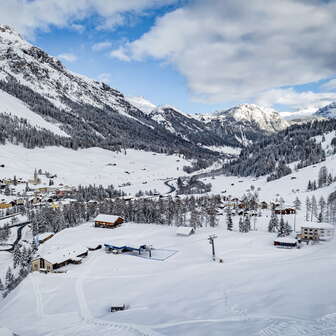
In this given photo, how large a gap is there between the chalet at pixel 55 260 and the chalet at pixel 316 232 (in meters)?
49.9

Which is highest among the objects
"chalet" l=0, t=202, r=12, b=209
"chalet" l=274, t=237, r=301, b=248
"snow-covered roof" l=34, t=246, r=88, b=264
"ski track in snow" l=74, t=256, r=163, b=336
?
"chalet" l=0, t=202, r=12, b=209

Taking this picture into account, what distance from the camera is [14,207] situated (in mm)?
133500

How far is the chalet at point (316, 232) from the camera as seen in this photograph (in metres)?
65.6

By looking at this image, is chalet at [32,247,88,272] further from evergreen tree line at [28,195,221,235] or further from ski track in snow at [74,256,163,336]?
evergreen tree line at [28,195,221,235]

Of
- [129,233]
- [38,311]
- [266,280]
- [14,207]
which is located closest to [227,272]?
[266,280]

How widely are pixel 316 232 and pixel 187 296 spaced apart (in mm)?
45197

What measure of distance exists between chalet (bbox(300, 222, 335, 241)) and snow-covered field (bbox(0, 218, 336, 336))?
15.9 feet

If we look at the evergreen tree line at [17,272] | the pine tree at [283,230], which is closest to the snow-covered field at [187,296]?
the evergreen tree line at [17,272]

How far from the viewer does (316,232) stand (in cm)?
6569

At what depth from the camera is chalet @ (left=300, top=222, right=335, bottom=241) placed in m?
65.6

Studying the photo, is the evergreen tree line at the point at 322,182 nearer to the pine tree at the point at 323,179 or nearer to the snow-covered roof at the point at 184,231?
the pine tree at the point at 323,179

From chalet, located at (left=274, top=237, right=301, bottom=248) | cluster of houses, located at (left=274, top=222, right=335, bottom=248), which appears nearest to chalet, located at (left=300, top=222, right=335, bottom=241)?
cluster of houses, located at (left=274, top=222, right=335, bottom=248)

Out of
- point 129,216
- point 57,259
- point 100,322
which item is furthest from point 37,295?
point 129,216

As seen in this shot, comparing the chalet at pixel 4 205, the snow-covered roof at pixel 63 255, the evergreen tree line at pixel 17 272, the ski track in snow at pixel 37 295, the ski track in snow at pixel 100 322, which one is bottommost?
the evergreen tree line at pixel 17 272
